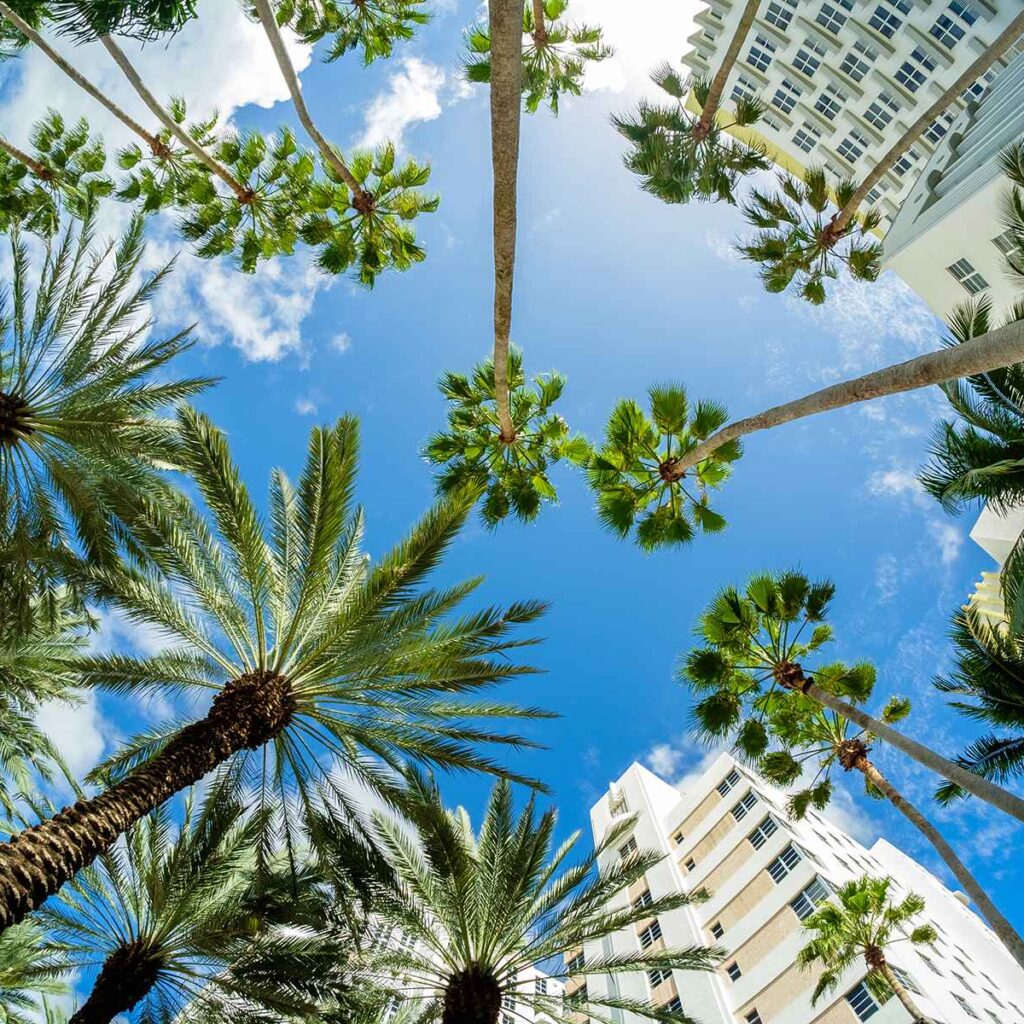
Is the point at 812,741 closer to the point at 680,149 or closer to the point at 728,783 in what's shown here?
the point at 680,149

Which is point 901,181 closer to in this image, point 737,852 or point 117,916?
point 737,852

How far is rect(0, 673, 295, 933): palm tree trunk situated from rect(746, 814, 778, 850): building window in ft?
84.7

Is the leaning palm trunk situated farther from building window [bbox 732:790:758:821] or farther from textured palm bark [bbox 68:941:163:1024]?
building window [bbox 732:790:758:821]

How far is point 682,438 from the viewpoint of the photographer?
37.6 ft

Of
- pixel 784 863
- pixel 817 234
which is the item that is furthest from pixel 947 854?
pixel 784 863

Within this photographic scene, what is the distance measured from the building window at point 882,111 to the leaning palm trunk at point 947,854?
3381 centimetres

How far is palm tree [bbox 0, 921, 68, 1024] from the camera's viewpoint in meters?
10.7

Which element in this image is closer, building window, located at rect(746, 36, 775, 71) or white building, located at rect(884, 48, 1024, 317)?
white building, located at rect(884, 48, 1024, 317)

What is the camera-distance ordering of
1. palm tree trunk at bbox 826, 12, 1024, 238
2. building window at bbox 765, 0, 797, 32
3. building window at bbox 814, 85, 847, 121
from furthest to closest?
building window at bbox 814, 85, 847, 121 < building window at bbox 765, 0, 797, 32 < palm tree trunk at bbox 826, 12, 1024, 238

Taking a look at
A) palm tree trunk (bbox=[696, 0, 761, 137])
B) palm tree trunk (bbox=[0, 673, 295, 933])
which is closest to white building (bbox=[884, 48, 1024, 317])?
palm tree trunk (bbox=[696, 0, 761, 137])

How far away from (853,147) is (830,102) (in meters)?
2.91

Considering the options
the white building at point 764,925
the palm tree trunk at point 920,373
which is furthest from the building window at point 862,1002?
the palm tree trunk at point 920,373

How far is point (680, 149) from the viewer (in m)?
7.64

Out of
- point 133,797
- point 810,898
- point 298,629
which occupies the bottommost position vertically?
point 810,898
